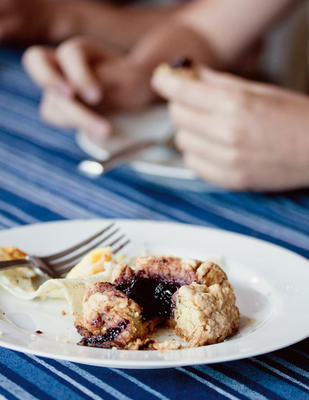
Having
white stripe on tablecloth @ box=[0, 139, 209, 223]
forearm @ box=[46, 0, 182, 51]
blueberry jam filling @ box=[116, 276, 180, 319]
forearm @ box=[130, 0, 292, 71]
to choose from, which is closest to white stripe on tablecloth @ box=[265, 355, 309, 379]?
blueberry jam filling @ box=[116, 276, 180, 319]

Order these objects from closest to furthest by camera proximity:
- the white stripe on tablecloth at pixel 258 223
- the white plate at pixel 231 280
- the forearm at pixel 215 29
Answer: the white plate at pixel 231 280
the white stripe on tablecloth at pixel 258 223
the forearm at pixel 215 29

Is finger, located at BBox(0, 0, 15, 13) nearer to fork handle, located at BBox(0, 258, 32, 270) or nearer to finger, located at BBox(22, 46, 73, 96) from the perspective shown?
finger, located at BBox(22, 46, 73, 96)

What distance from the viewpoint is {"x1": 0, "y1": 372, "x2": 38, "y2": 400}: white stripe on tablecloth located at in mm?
555

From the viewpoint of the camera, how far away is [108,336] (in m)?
0.59

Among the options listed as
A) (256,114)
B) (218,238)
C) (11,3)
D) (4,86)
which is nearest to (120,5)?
(11,3)

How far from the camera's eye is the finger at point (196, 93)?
109 cm

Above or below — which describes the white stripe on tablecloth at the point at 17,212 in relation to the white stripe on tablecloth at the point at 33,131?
below

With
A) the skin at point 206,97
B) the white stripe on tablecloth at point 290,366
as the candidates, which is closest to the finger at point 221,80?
the skin at point 206,97

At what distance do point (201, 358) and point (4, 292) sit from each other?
0.27 metres

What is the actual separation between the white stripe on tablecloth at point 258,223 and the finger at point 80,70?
45cm

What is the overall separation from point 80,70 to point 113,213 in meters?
0.51

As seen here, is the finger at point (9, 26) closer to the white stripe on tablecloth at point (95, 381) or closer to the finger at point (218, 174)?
the finger at point (218, 174)

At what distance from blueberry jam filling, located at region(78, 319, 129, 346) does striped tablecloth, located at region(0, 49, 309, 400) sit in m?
0.03

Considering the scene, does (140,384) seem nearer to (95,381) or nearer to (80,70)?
(95,381)
